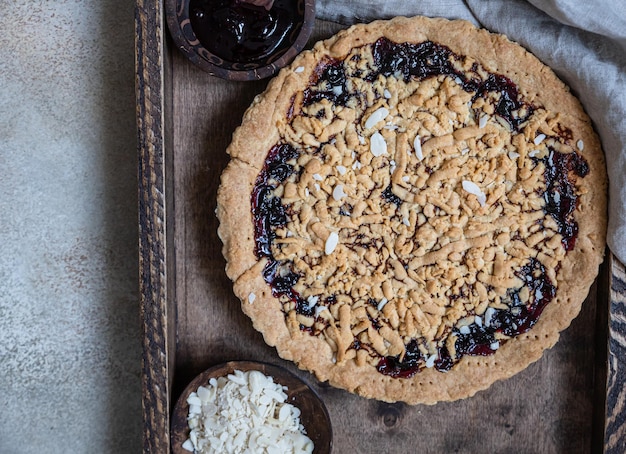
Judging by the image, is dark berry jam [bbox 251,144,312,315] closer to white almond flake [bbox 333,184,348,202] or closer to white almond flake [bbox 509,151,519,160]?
white almond flake [bbox 333,184,348,202]

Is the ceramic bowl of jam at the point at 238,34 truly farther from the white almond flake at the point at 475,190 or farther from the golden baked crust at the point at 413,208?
the white almond flake at the point at 475,190

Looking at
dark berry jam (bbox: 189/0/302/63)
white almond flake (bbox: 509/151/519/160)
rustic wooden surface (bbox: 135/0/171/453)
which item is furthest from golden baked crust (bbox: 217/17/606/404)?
rustic wooden surface (bbox: 135/0/171/453)

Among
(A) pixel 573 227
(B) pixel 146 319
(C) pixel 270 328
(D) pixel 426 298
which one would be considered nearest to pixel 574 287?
(A) pixel 573 227

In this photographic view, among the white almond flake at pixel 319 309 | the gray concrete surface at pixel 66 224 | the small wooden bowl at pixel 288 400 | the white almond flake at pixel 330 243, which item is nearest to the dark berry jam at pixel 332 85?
the white almond flake at pixel 330 243

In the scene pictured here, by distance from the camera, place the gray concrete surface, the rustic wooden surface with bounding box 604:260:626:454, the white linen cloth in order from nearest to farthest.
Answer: the white linen cloth, the rustic wooden surface with bounding box 604:260:626:454, the gray concrete surface

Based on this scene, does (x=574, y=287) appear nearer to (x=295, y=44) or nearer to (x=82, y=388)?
(x=295, y=44)

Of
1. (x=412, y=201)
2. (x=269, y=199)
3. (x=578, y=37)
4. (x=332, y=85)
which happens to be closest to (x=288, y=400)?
(x=269, y=199)
